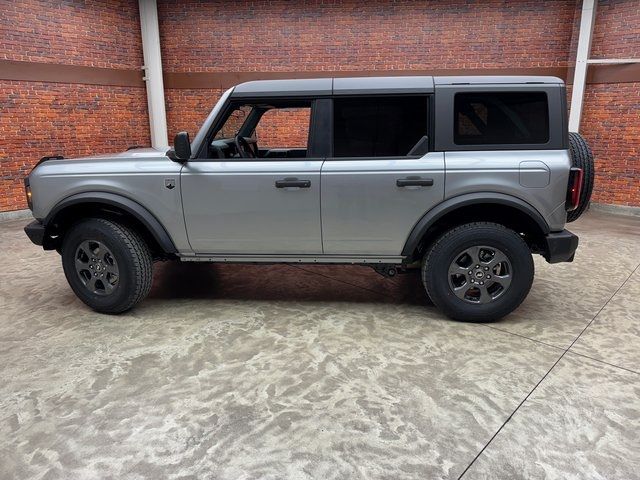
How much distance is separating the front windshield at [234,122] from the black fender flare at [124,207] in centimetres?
88

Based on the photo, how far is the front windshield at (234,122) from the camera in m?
3.95

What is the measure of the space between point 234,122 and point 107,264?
167 centimetres

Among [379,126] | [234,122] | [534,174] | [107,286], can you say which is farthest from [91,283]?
[534,174]

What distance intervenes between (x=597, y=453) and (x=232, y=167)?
308 centimetres

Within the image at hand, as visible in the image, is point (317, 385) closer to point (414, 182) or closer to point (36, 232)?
point (414, 182)

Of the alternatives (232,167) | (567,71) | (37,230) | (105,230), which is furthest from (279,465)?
(567,71)

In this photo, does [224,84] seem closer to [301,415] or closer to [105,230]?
[105,230]

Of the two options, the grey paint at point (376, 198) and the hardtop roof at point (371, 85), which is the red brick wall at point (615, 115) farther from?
the grey paint at point (376, 198)

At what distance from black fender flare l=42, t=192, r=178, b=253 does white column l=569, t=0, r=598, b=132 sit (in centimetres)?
853

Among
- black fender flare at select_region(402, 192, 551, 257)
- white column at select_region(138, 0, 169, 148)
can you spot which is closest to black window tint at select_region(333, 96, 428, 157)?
black fender flare at select_region(402, 192, 551, 257)

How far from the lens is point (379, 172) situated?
11.9ft

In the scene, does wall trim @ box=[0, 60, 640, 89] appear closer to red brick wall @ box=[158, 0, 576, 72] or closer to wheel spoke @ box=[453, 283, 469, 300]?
red brick wall @ box=[158, 0, 576, 72]

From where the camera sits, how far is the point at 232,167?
3793mm

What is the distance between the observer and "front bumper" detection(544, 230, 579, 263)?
360 cm
